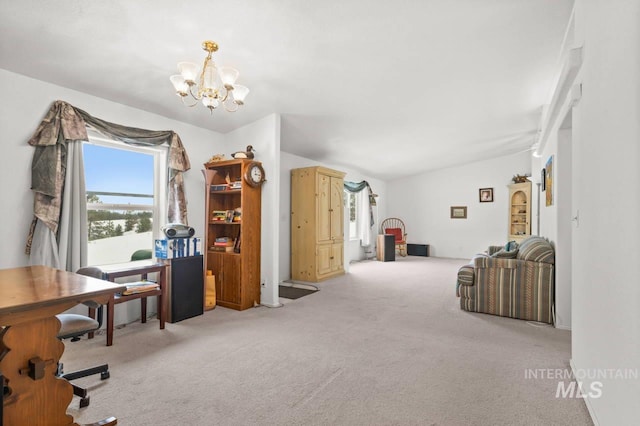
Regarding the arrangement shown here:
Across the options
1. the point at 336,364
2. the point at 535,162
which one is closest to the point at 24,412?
the point at 336,364

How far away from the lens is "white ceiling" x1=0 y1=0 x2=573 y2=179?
7.53ft

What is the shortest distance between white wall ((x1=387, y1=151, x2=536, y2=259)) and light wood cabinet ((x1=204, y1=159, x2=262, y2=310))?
6.68 m

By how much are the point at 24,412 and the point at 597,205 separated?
3.15m

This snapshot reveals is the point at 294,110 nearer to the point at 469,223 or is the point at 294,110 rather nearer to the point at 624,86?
the point at 624,86

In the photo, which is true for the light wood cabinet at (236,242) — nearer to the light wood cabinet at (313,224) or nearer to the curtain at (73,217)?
the curtain at (73,217)

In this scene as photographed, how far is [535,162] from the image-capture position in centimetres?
681

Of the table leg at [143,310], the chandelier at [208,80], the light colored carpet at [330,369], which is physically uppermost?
the chandelier at [208,80]

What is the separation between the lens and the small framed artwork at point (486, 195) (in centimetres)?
852

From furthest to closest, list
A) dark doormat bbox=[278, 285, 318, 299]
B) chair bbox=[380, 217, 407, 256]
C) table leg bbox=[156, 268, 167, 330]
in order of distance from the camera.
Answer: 1. chair bbox=[380, 217, 407, 256]
2. dark doormat bbox=[278, 285, 318, 299]
3. table leg bbox=[156, 268, 167, 330]

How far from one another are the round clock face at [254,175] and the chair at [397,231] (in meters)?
5.67

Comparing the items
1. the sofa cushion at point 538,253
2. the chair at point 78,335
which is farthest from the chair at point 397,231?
the chair at point 78,335

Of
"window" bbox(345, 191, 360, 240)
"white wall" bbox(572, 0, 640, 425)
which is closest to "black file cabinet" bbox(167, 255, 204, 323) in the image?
"white wall" bbox(572, 0, 640, 425)

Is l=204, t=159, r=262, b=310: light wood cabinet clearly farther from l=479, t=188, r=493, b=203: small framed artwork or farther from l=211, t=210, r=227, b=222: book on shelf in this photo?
l=479, t=188, r=493, b=203: small framed artwork

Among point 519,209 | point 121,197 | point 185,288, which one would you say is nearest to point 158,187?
point 121,197
